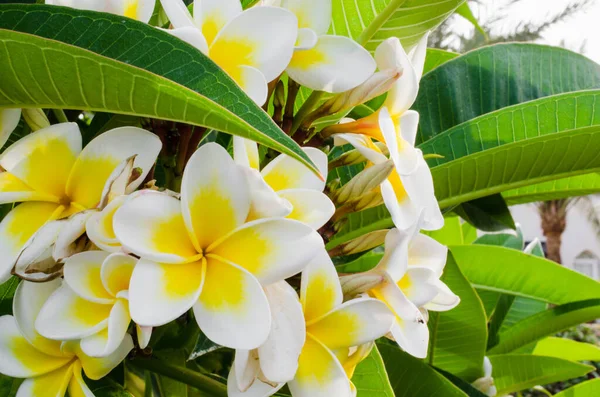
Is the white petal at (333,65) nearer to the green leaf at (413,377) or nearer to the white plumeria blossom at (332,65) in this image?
the white plumeria blossom at (332,65)

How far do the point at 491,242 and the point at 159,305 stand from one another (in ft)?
4.15

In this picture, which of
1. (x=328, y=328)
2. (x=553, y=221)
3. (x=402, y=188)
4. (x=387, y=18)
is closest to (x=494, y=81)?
(x=387, y=18)

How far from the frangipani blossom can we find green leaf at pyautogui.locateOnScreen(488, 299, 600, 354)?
895 millimetres

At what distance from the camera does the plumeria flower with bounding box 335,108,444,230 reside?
0.49 metres

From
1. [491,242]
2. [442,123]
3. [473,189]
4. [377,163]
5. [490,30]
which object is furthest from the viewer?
[490,30]

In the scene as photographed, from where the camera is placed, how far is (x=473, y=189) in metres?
0.73

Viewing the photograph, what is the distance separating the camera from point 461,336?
3.37ft

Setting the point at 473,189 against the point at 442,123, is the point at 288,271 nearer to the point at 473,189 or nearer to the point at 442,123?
the point at 473,189

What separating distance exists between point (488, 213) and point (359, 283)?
1.61ft

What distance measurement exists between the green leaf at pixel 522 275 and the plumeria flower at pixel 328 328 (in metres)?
0.71

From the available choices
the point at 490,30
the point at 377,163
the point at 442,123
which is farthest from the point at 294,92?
the point at 490,30

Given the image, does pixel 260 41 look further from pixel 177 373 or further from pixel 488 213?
pixel 488 213

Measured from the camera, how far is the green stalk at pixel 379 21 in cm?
61

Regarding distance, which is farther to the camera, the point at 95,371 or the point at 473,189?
the point at 473,189
